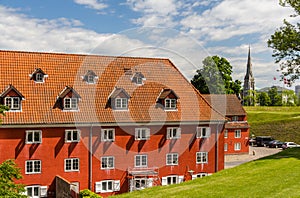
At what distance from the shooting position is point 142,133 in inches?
1309

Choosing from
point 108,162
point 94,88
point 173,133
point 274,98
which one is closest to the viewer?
point 108,162

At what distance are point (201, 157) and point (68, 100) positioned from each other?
1379 cm

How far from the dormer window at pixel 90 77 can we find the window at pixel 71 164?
7.46 metres

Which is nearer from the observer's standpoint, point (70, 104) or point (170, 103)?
point (70, 104)

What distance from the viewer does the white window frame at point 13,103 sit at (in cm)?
2992

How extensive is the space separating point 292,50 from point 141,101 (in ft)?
45.6

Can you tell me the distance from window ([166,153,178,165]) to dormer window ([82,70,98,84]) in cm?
989

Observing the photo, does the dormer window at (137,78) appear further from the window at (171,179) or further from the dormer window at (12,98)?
the dormer window at (12,98)

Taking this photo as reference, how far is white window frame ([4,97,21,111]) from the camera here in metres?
29.9

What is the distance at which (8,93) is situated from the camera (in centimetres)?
2981

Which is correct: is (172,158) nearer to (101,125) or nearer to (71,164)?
(101,125)

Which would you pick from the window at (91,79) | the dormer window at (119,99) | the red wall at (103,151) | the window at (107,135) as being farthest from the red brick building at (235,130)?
the window at (107,135)

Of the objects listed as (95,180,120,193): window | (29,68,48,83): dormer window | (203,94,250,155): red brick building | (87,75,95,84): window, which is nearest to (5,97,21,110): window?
(29,68,48,83): dormer window

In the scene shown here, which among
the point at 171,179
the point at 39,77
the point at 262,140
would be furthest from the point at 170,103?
the point at 262,140
